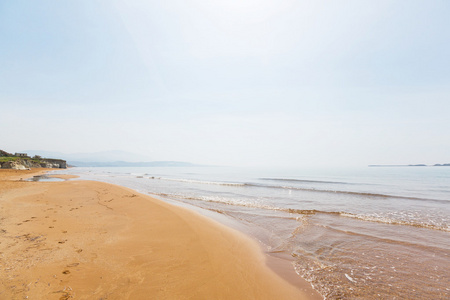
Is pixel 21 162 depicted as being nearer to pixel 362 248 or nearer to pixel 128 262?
pixel 128 262

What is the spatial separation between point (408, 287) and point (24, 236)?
12.3 metres

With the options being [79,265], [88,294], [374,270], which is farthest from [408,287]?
[79,265]

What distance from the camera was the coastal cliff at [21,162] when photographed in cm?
5609

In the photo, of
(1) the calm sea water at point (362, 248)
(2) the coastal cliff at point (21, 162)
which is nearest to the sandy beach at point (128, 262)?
(1) the calm sea water at point (362, 248)

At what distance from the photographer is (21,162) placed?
63.5m

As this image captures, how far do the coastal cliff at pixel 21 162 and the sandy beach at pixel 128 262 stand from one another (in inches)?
2772

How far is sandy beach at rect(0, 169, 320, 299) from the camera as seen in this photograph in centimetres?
423

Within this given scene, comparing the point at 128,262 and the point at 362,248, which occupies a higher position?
the point at 128,262

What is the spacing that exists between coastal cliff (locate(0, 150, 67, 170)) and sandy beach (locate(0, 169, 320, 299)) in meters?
70.4

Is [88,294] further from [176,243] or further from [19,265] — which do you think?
[176,243]

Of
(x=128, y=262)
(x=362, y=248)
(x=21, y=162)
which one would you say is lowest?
(x=362, y=248)

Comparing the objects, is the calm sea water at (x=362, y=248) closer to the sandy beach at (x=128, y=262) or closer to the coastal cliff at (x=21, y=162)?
the sandy beach at (x=128, y=262)

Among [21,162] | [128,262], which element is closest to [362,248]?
[128,262]

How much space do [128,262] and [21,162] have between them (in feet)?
286
